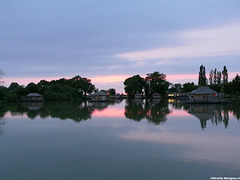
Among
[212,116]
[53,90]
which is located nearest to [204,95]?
[212,116]

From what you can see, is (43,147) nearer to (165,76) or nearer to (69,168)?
(69,168)

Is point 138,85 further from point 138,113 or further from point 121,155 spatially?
point 121,155

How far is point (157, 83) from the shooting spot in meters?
74.2

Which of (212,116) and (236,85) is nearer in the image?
(212,116)

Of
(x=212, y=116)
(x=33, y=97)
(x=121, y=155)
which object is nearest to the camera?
(x=121, y=155)

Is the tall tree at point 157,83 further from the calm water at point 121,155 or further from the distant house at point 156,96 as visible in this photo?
the calm water at point 121,155

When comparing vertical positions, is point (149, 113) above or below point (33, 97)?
below

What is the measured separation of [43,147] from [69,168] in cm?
288

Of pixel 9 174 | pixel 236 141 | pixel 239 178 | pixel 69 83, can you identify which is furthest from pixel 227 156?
pixel 69 83

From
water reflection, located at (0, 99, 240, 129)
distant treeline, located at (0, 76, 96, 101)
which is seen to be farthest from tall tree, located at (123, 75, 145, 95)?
water reflection, located at (0, 99, 240, 129)

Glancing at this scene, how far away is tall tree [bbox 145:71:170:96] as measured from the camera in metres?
72.9

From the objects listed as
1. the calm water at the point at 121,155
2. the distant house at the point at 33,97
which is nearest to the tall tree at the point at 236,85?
the calm water at the point at 121,155

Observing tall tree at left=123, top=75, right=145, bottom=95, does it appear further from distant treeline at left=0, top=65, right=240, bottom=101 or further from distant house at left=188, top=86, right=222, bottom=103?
distant house at left=188, top=86, right=222, bottom=103

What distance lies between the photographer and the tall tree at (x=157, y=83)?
239ft
